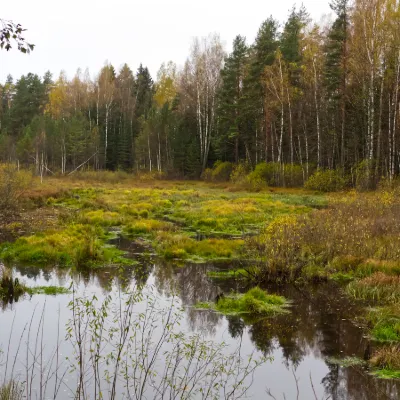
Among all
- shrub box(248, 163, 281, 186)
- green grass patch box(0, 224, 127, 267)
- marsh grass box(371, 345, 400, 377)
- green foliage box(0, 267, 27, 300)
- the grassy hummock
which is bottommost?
marsh grass box(371, 345, 400, 377)

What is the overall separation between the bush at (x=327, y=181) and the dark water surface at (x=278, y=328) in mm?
21396

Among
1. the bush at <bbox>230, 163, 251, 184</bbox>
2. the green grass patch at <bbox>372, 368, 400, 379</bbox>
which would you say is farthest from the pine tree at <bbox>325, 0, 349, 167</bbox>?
the green grass patch at <bbox>372, 368, 400, 379</bbox>

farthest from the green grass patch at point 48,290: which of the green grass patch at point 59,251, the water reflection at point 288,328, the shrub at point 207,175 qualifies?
the shrub at point 207,175

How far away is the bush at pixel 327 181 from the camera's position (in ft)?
105

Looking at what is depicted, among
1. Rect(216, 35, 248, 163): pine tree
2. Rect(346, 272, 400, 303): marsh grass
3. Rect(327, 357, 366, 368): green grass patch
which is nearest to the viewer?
Rect(327, 357, 366, 368): green grass patch

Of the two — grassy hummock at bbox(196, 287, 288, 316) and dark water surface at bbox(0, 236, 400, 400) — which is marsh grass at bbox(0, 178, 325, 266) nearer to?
dark water surface at bbox(0, 236, 400, 400)

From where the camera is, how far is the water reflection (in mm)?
6613

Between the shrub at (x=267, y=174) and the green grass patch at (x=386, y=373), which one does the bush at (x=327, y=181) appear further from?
the green grass patch at (x=386, y=373)

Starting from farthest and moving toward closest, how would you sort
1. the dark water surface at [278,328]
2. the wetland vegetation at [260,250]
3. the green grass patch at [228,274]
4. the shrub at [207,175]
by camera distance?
1. the shrub at [207,175]
2. the green grass patch at [228,274]
3. the wetland vegetation at [260,250]
4. the dark water surface at [278,328]

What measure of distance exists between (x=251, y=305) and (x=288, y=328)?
1.12 meters

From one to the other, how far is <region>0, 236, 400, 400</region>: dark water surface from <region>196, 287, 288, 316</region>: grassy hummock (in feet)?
0.85

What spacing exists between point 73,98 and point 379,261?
61.6 m

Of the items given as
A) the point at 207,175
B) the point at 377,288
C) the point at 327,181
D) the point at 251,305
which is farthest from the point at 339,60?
the point at 251,305

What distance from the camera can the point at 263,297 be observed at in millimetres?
10070
